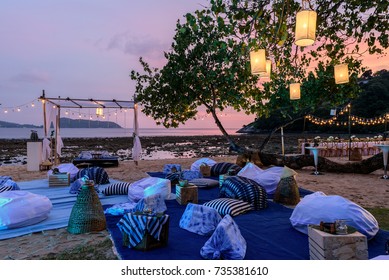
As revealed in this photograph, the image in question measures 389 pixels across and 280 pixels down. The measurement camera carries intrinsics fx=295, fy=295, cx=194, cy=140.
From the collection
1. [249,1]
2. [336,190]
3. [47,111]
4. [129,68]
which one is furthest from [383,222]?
[47,111]

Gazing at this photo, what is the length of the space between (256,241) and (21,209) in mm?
3221

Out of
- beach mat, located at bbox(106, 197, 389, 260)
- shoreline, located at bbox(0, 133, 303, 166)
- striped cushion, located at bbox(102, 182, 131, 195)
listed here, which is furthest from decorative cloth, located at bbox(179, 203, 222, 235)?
shoreline, located at bbox(0, 133, 303, 166)

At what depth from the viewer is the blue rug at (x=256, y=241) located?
300cm

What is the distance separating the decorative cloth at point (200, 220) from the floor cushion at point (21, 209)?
2.16m

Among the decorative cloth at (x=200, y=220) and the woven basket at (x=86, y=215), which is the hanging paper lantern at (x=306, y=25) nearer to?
the decorative cloth at (x=200, y=220)

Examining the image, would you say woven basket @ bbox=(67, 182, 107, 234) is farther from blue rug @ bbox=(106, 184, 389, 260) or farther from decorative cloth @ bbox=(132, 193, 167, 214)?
decorative cloth @ bbox=(132, 193, 167, 214)

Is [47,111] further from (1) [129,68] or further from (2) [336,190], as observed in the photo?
(2) [336,190]

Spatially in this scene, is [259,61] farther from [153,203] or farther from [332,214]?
[153,203]

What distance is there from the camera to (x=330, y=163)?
32.5 ft

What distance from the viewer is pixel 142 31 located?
19.8 ft

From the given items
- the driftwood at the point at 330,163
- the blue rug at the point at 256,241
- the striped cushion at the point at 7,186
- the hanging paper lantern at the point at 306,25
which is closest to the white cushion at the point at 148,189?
the blue rug at the point at 256,241

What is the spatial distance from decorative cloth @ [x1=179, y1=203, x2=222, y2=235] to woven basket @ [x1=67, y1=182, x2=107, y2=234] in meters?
1.11

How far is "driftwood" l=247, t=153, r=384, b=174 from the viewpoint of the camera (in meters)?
9.29

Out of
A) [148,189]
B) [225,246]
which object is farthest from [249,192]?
[225,246]
